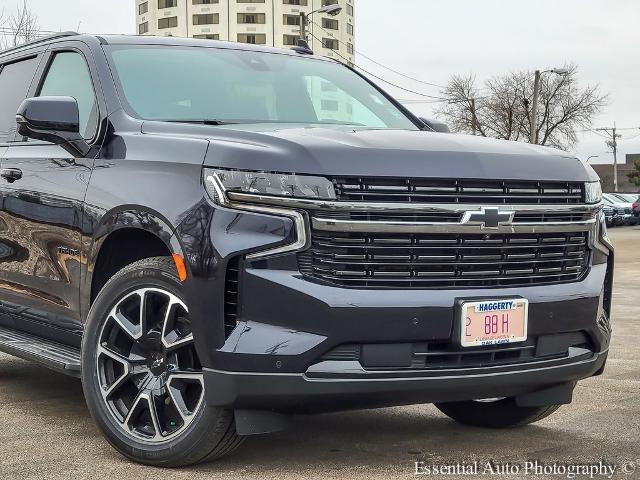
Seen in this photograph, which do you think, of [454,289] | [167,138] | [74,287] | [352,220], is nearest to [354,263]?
[352,220]

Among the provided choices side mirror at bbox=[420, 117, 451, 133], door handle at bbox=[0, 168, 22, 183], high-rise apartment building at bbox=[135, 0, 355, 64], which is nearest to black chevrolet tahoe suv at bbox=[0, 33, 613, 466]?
door handle at bbox=[0, 168, 22, 183]

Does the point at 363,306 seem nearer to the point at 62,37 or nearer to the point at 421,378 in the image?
the point at 421,378

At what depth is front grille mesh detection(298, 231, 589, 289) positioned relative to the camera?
3688 millimetres

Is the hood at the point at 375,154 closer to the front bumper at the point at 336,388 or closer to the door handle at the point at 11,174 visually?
the front bumper at the point at 336,388

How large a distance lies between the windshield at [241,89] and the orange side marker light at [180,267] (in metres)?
1.01

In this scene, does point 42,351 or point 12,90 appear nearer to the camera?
point 42,351

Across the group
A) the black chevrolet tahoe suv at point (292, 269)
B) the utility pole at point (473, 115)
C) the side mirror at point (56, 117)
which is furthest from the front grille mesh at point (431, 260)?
the utility pole at point (473, 115)

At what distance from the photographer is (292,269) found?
3.65m

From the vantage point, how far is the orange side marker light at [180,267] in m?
3.79

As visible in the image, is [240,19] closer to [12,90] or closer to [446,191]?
[12,90]

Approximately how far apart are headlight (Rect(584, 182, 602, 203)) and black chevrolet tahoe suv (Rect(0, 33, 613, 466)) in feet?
0.05

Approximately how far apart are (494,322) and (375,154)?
76 centimetres

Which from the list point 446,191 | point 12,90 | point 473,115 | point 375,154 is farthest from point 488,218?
point 473,115

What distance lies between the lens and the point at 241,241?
12.0ft
